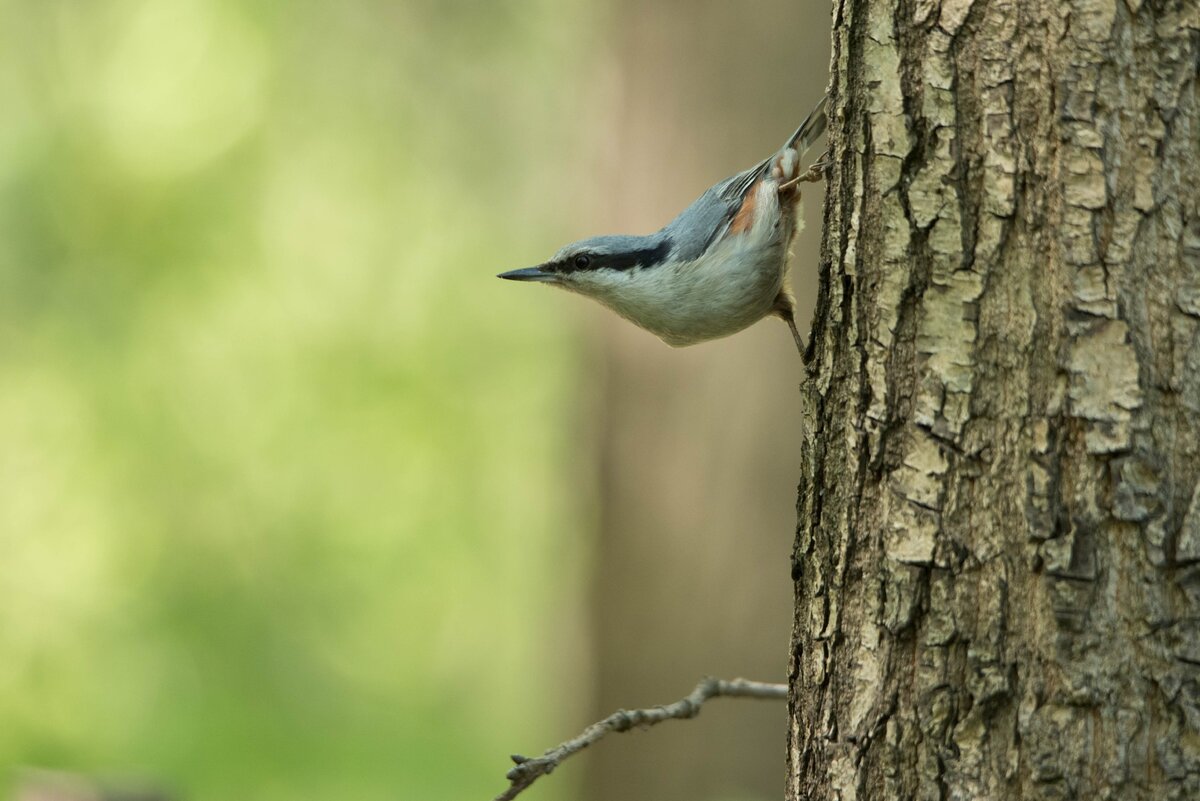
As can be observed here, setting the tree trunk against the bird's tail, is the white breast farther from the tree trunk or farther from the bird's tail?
the tree trunk

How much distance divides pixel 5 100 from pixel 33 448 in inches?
104

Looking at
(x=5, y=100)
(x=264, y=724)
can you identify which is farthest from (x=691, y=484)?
(x=5, y=100)

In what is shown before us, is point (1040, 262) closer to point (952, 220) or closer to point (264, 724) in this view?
point (952, 220)

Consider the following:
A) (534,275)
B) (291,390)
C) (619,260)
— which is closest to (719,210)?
(619,260)

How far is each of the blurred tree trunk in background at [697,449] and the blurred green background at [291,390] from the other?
74cm

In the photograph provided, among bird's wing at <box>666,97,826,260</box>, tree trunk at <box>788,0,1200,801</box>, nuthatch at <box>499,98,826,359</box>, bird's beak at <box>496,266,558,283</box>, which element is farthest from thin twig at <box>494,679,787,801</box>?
bird's beak at <box>496,266,558,283</box>

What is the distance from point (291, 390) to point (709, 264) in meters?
5.98

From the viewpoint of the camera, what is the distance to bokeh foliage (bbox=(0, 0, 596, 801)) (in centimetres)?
780

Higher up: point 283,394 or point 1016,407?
point 283,394

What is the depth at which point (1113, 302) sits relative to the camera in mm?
1733

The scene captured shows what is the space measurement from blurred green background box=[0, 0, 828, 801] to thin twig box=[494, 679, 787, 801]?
3390 mm

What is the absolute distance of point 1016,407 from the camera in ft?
5.92

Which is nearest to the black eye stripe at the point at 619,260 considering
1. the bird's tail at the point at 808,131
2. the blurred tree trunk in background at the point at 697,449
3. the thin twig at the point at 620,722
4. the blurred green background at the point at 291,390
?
the bird's tail at the point at 808,131

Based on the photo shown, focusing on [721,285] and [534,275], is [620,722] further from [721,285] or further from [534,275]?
[534,275]
